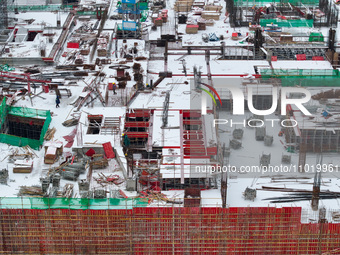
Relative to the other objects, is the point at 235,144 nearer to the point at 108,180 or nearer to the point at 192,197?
the point at 192,197

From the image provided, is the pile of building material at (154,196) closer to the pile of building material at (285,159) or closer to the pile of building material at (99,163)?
the pile of building material at (99,163)

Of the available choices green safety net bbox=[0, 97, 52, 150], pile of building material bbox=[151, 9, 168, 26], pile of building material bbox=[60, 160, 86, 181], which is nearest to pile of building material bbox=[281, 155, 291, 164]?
pile of building material bbox=[60, 160, 86, 181]

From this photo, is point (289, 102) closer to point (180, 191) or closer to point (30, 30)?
point (180, 191)

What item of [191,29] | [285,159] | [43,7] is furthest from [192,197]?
[43,7]

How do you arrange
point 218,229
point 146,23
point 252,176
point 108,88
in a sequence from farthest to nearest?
point 146,23 < point 108,88 < point 252,176 < point 218,229

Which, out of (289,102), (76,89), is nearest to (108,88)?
(76,89)

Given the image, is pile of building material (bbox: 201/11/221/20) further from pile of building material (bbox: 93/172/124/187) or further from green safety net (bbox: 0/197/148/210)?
green safety net (bbox: 0/197/148/210)

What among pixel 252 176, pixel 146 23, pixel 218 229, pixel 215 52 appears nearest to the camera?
pixel 218 229
